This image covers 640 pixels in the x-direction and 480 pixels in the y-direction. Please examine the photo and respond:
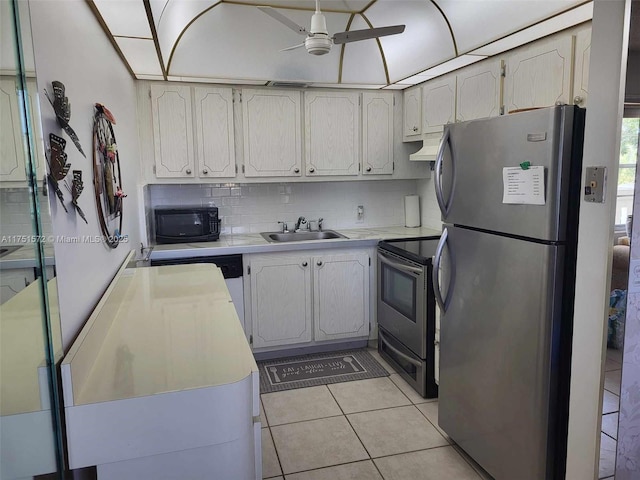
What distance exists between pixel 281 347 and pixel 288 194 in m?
1.34

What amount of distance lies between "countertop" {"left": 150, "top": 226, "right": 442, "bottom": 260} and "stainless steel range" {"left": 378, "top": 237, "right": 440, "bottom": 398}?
0.19 meters

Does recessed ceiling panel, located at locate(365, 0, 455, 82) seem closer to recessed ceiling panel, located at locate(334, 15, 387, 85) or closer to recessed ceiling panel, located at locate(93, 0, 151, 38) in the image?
recessed ceiling panel, located at locate(334, 15, 387, 85)

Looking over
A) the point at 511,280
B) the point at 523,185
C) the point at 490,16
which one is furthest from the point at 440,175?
the point at 490,16

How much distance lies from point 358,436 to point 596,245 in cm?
170

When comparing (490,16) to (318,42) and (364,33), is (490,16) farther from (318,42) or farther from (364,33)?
(318,42)

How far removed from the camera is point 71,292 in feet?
4.90

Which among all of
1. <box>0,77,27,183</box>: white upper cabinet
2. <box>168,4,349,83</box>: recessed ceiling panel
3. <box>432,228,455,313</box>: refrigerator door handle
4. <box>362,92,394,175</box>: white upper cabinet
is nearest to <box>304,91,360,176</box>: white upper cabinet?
<box>362,92,394,175</box>: white upper cabinet

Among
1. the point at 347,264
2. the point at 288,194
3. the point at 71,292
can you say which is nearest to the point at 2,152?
the point at 71,292

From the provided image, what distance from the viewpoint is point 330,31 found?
3.42 m

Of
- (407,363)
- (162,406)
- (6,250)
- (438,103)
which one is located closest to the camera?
(6,250)

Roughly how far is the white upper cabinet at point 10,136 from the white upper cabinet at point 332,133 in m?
3.01

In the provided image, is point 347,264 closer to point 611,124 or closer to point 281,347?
point 281,347

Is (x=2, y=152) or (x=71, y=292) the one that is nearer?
(x=2, y=152)

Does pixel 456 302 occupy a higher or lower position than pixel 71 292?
lower
